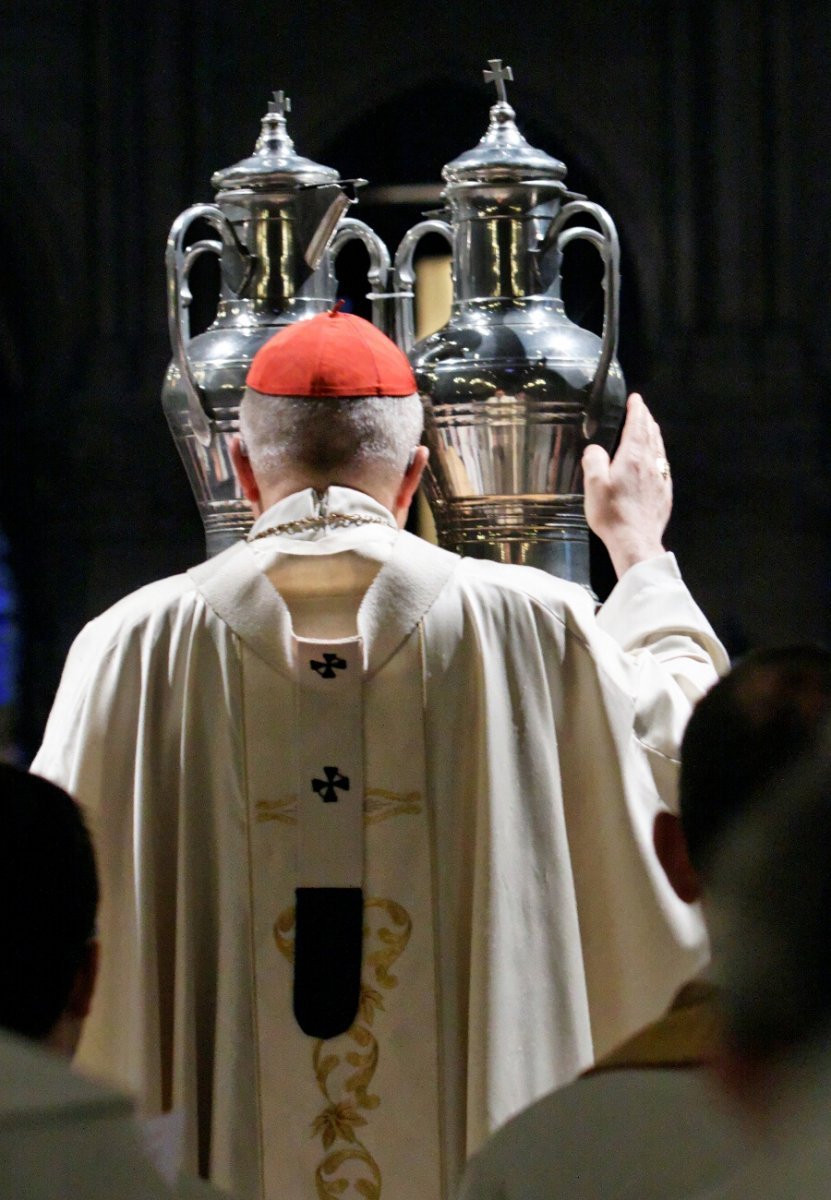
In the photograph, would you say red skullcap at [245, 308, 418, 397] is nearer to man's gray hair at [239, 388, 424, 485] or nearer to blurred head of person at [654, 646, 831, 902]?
man's gray hair at [239, 388, 424, 485]

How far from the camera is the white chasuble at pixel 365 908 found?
1.73 meters

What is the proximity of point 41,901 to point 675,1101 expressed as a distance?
283 millimetres

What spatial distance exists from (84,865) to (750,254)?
1592mm

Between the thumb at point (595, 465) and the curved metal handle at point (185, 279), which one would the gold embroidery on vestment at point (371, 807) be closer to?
the thumb at point (595, 465)

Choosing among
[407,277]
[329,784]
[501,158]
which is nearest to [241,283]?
[407,277]

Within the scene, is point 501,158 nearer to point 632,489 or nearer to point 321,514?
point 632,489

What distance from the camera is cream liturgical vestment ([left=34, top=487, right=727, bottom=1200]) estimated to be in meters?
1.73

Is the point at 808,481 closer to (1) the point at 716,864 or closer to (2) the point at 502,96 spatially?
(2) the point at 502,96

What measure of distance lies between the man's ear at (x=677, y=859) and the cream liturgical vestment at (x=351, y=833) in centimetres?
79

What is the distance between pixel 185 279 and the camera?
224 cm

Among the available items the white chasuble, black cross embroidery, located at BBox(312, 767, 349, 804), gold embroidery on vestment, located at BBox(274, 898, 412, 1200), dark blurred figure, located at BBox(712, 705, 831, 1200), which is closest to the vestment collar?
the white chasuble

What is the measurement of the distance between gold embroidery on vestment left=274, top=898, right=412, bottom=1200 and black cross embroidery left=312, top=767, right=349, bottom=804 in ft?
0.32

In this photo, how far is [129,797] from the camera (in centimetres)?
176

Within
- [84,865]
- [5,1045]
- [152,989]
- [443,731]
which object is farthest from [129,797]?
[5,1045]
